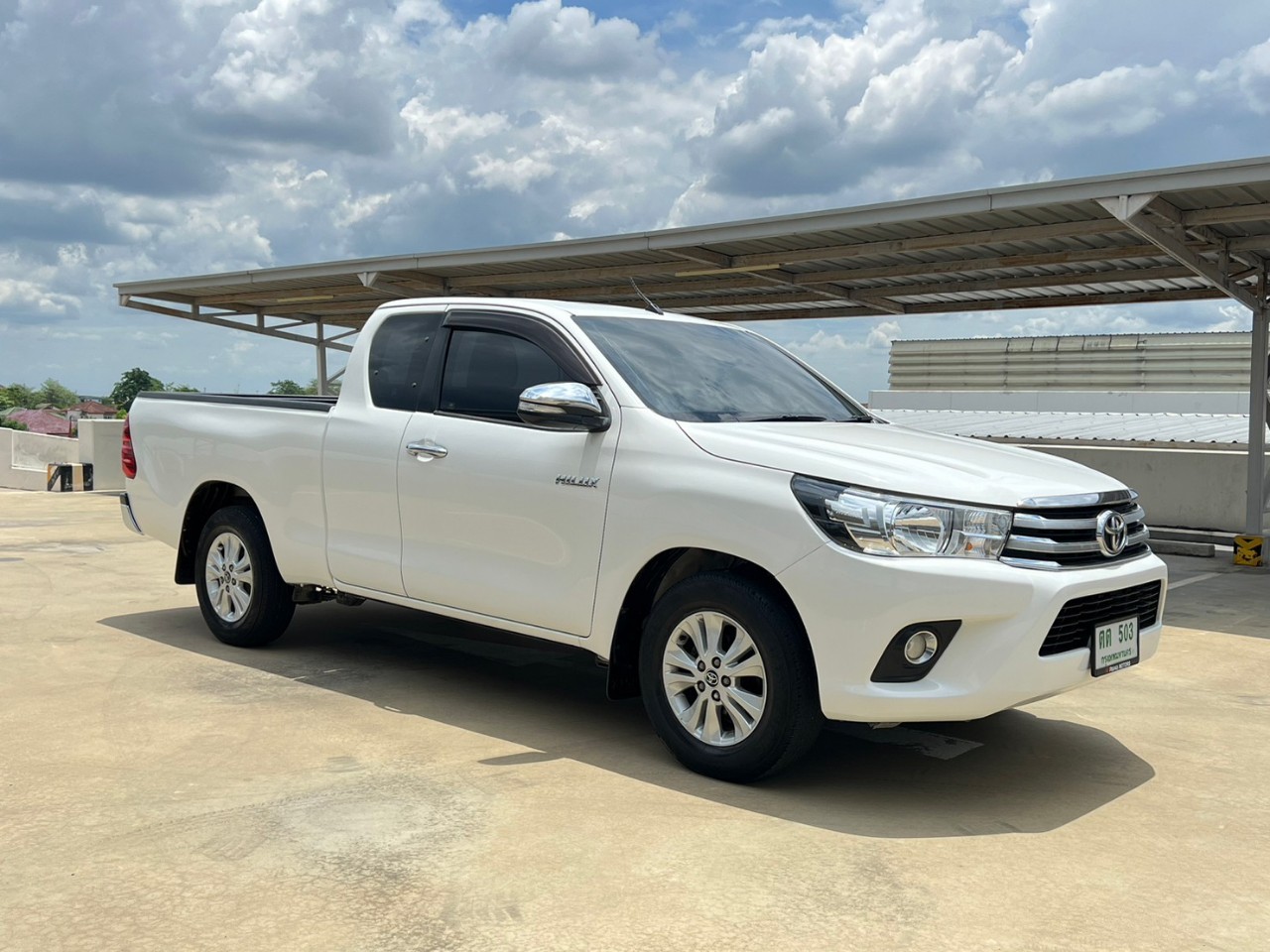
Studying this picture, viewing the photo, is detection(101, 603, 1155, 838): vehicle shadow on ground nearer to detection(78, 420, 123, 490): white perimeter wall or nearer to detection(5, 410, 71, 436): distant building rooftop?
detection(78, 420, 123, 490): white perimeter wall

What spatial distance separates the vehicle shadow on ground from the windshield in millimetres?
1508

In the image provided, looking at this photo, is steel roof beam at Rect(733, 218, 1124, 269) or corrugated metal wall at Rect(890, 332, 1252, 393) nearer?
steel roof beam at Rect(733, 218, 1124, 269)

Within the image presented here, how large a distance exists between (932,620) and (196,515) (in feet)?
16.0

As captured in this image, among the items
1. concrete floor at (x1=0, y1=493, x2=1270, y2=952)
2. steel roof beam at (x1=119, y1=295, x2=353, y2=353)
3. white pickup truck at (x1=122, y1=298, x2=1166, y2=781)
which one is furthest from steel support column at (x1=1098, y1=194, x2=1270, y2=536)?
steel roof beam at (x1=119, y1=295, x2=353, y2=353)

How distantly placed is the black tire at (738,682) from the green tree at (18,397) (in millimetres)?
110318

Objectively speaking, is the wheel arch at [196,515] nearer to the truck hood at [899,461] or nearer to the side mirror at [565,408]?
the side mirror at [565,408]

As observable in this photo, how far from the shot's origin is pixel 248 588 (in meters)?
6.90

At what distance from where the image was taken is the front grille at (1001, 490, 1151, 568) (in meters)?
4.36

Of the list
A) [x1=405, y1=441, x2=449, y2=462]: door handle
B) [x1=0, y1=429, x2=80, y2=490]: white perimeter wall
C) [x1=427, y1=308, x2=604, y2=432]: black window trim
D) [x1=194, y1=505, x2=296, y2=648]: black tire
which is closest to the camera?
[x1=427, y1=308, x2=604, y2=432]: black window trim

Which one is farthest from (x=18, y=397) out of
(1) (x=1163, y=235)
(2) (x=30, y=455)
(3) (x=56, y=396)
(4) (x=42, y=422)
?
(1) (x=1163, y=235)

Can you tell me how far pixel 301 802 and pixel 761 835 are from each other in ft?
5.47

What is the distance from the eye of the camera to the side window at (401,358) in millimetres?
6051

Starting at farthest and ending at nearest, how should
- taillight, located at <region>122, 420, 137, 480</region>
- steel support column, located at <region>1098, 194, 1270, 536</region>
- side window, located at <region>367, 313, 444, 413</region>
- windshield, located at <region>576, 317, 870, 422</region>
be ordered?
steel support column, located at <region>1098, 194, 1270, 536</region> < taillight, located at <region>122, 420, 137, 480</region> < side window, located at <region>367, 313, 444, 413</region> < windshield, located at <region>576, 317, 870, 422</region>

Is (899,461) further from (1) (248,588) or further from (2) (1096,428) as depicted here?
(2) (1096,428)
